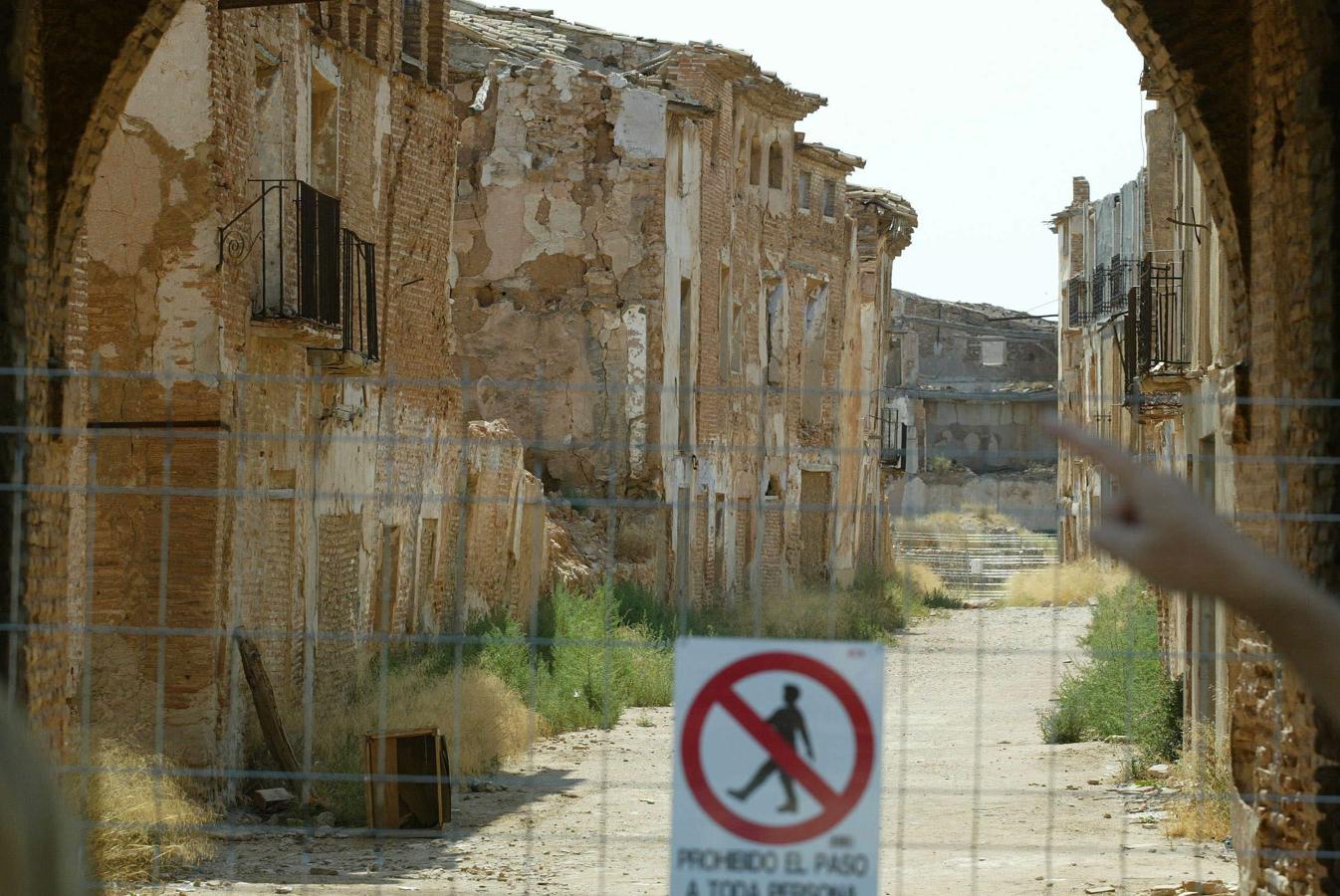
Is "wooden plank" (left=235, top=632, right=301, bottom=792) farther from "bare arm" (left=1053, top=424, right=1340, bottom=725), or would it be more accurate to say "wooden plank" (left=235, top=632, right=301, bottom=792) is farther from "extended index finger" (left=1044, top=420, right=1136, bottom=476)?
"bare arm" (left=1053, top=424, right=1340, bottom=725)

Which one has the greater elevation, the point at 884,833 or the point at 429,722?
the point at 429,722

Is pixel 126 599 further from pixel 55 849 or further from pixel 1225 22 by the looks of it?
pixel 55 849

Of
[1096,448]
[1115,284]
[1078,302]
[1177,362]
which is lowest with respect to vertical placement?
[1096,448]

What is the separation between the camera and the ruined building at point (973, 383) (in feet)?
190

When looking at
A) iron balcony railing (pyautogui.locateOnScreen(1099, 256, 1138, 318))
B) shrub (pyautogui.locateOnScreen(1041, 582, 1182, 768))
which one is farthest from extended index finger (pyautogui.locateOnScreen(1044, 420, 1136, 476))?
iron balcony railing (pyautogui.locateOnScreen(1099, 256, 1138, 318))

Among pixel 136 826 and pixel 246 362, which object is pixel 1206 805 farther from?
pixel 246 362

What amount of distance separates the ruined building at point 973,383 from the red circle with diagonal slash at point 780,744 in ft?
165

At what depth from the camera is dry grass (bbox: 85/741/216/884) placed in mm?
9125

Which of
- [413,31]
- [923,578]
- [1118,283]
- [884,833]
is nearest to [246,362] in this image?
[884,833]

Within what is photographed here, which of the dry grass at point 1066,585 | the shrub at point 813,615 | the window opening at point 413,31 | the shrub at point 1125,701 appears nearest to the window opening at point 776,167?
the shrub at point 813,615

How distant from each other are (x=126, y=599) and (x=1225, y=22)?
7.82 meters

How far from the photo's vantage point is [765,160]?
30781 mm

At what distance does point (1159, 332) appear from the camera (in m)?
17.2

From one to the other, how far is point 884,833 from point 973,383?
171ft
